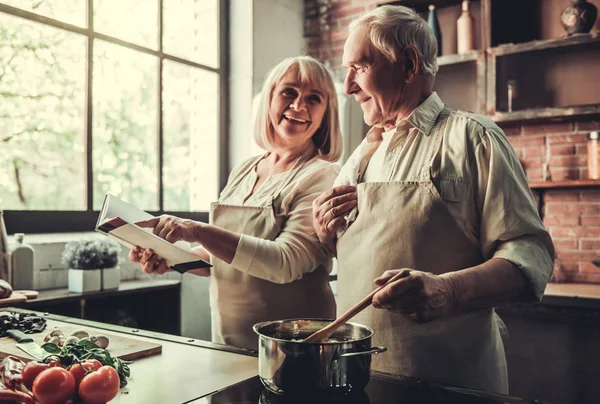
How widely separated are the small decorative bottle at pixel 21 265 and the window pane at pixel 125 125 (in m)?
0.69

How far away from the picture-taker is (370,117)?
1444 mm

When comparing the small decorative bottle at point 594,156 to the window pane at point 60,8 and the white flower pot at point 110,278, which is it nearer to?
the white flower pot at point 110,278

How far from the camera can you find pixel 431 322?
1233 mm

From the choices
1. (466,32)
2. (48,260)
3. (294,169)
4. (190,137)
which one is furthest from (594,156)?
(48,260)

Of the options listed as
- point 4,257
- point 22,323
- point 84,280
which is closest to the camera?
point 22,323

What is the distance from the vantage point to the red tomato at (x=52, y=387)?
855 mm

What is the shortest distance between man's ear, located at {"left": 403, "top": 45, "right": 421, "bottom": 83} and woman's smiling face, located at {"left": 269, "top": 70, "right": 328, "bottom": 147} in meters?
0.46

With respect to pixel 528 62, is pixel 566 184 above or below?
below

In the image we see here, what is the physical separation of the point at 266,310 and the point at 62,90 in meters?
1.78

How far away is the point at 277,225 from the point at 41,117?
5.29 feet

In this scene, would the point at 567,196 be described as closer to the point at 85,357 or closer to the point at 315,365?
the point at 315,365

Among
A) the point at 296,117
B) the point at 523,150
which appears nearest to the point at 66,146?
the point at 296,117

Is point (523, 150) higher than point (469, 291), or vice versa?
point (523, 150)

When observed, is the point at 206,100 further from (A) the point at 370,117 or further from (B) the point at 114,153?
(A) the point at 370,117
